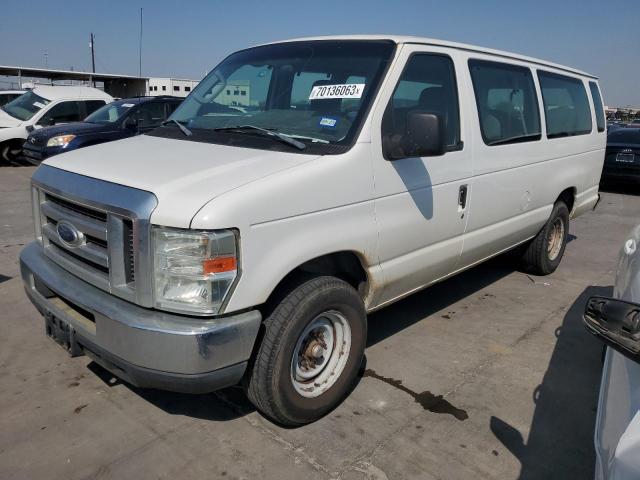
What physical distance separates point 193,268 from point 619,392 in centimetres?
168

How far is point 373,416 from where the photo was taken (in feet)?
9.91

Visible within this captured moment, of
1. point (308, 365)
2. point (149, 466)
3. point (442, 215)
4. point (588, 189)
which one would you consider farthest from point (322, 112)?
point (588, 189)

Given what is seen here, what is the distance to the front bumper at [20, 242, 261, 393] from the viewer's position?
2.27 metres

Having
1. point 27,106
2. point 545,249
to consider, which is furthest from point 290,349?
→ point 27,106

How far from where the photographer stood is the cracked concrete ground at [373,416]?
2.61 meters

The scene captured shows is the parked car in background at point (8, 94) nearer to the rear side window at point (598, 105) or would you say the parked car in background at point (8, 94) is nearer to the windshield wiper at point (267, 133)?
the windshield wiper at point (267, 133)

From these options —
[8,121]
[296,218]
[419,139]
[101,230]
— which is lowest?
[8,121]

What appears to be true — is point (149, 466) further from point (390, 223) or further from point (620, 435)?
point (620, 435)

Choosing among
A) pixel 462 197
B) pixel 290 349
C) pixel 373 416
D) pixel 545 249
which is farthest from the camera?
pixel 545 249

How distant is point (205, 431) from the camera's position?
9.37ft

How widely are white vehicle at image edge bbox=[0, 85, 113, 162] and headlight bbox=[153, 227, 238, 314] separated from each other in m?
11.9

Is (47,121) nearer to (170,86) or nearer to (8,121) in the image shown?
(8,121)

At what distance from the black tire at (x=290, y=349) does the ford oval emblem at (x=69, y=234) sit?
1.05 meters

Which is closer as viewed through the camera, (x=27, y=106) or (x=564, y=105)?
(x=564, y=105)
